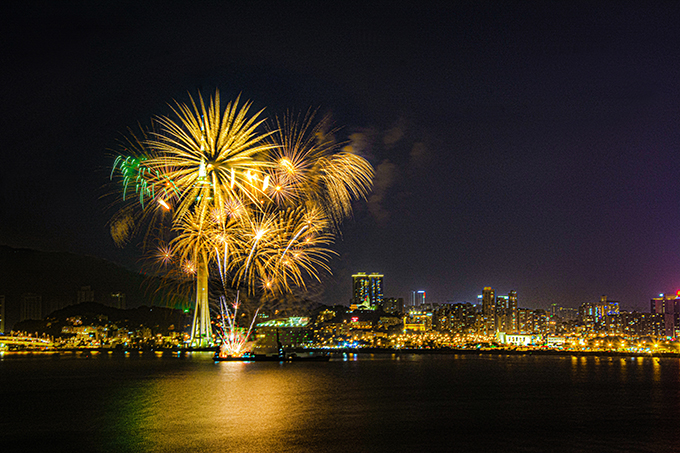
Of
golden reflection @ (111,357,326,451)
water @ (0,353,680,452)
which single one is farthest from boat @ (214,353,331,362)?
golden reflection @ (111,357,326,451)

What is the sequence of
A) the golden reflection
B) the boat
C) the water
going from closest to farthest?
the golden reflection < the water < the boat

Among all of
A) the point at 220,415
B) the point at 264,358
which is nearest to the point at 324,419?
the point at 220,415

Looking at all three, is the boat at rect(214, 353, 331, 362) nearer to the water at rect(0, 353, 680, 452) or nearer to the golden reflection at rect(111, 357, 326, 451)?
the water at rect(0, 353, 680, 452)

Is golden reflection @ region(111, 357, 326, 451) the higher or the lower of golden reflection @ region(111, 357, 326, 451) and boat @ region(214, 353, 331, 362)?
the higher

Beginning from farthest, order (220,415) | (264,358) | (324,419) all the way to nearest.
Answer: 1. (264,358)
2. (220,415)
3. (324,419)

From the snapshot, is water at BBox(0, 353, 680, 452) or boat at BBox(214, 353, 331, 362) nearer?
water at BBox(0, 353, 680, 452)

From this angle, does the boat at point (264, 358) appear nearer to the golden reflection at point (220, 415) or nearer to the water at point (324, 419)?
the water at point (324, 419)

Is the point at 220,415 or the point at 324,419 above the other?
the point at 220,415

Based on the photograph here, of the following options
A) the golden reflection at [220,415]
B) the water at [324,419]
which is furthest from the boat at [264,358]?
the golden reflection at [220,415]

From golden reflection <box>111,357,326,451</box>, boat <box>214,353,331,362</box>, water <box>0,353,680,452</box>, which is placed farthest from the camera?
boat <box>214,353,331,362</box>

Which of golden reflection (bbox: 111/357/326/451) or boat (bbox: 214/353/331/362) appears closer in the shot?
golden reflection (bbox: 111/357/326/451)

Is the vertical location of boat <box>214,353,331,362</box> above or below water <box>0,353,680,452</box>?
below

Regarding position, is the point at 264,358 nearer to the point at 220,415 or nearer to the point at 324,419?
the point at 220,415

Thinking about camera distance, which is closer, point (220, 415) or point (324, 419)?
point (324, 419)
